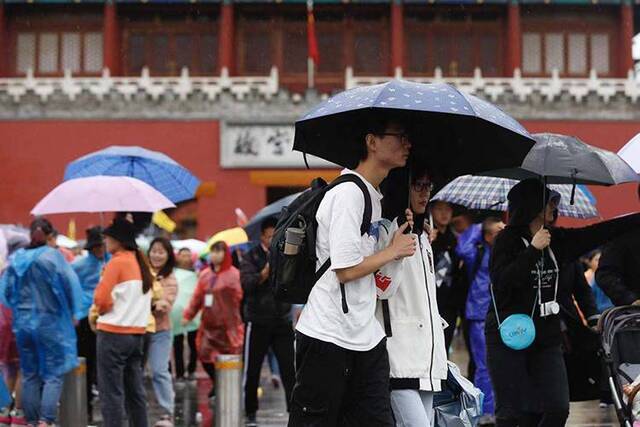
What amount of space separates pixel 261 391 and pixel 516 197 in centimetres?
575

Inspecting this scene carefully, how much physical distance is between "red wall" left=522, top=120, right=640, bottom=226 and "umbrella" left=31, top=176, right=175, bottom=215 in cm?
2136

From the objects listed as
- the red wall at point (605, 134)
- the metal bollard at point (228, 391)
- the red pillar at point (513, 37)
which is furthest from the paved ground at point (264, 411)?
the red pillar at point (513, 37)

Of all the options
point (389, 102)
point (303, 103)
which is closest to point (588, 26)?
point (303, 103)

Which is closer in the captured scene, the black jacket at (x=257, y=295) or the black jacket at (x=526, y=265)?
the black jacket at (x=526, y=265)

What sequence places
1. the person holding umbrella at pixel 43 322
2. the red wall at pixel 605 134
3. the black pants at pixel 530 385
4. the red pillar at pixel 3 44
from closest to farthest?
the black pants at pixel 530 385 < the person holding umbrella at pixel 43 322 < the red wall at pixel 605 134 < the red pillar at pixel 3 44

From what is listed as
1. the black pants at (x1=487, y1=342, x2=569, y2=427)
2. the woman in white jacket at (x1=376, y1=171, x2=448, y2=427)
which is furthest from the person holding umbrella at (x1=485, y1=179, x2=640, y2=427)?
the woman in white jacket at (x1=376, y1=171, x2=448, y2=427)

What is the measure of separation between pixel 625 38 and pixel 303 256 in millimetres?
27276

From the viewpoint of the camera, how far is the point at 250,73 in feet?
98.8

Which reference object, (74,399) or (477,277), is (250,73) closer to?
(477,277)

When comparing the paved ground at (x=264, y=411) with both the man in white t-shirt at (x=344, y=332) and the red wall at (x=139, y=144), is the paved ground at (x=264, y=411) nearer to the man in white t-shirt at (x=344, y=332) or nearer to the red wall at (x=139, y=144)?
the man in white t-shirt at (x=344, y=332)

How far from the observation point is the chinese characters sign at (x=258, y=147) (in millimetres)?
28000

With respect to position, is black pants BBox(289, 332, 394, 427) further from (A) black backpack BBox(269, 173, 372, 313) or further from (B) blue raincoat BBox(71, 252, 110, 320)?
(B) blue raincoat BBox(71, 252, 110, 320)

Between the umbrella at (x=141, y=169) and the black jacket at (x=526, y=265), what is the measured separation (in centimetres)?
437

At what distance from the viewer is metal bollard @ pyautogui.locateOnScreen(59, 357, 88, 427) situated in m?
7.56
